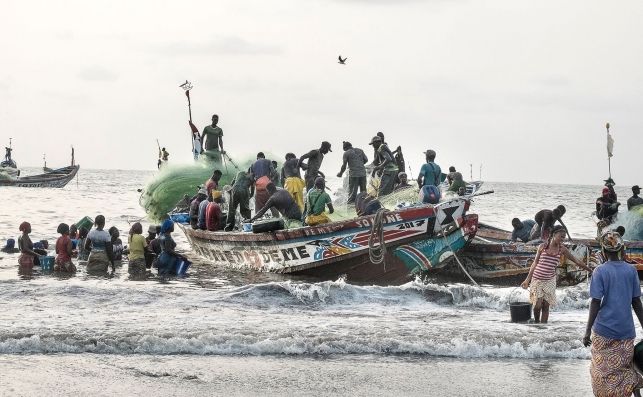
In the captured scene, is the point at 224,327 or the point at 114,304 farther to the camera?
the point at 114,304

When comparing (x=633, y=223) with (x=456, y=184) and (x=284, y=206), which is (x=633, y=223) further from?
(x=284, y=206)

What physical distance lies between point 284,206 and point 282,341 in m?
6.24

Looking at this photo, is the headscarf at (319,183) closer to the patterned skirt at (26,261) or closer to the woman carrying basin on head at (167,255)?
the woman carrying basin on head at (167,255)

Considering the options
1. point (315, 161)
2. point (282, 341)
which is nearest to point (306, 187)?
point (315, 161)

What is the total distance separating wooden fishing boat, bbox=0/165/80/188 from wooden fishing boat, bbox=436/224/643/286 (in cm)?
6185

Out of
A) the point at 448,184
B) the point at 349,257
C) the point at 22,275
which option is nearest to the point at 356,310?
the point at 349,257

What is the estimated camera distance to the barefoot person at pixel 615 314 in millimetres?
6883

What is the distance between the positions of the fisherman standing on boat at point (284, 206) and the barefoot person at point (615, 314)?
32.0ft

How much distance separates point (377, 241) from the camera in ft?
49.9

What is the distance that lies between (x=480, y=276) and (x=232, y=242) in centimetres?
473

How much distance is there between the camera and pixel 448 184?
21453 millimetres

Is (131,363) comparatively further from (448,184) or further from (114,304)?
(448,184)

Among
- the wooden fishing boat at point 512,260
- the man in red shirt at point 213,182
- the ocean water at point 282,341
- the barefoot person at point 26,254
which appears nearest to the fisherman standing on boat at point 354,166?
the man in red shirt at point 213,182

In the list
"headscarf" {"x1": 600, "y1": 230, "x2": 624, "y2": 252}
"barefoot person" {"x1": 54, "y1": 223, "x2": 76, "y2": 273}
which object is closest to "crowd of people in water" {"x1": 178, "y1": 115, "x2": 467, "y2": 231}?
A: "barefoot person" {"x1": 54, "y1": 223, "x2": 76, "y2": 273}
